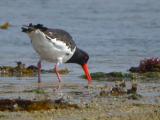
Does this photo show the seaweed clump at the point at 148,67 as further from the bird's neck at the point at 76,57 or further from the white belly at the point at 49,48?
the white belly at the point at 49,48

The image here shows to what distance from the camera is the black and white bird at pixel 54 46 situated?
38.2 ft

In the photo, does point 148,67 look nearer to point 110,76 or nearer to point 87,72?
point 110,76

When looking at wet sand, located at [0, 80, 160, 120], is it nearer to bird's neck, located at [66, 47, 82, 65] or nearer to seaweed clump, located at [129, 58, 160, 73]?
seaweed clump, located at [129, 58, 160, 73]

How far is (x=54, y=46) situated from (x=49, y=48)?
13 centimetres

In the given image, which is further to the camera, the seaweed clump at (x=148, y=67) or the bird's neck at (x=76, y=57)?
the bird's neck at (x=76, y=57)

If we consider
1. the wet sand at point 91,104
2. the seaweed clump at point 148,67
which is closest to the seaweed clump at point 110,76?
the seaweed clump at point 148,67

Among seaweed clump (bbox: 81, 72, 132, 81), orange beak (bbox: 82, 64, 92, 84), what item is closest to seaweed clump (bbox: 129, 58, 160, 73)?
seaweed clump (bbox: 81, 72, 132, 81)

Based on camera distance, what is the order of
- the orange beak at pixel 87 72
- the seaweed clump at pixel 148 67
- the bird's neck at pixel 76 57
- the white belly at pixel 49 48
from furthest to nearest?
the bird's neck at pixel 76 57 → the seaweed clump at pixel 148 67 → the white belly at pixel 49 48 → the orange beak at pixel 87 72

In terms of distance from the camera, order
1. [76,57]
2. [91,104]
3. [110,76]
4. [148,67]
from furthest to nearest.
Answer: [76,57], [148,67], [110,76], [91,104]

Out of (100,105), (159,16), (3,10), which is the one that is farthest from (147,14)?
(100,105)

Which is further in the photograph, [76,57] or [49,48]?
[76,57]

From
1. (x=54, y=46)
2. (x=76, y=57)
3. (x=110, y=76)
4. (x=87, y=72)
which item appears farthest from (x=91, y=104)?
(x=76, y=57)

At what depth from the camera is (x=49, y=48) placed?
12102 mm

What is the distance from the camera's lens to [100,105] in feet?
29.3
